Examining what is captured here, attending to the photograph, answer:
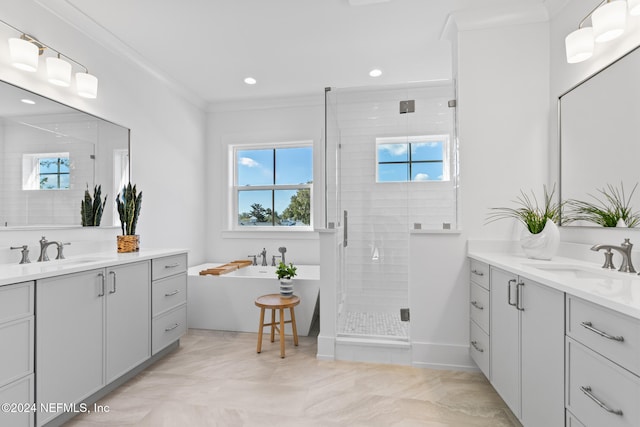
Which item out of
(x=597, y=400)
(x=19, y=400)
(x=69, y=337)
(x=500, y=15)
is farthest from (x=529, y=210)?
(x=19, y=400)

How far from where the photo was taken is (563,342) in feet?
3.94

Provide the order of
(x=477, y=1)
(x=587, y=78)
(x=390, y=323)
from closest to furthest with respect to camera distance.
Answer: (x=587, y=78), (x=477, y=1), (x=390, y=323)

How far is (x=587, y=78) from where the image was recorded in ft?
6.21

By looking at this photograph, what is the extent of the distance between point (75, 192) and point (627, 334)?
3069mm

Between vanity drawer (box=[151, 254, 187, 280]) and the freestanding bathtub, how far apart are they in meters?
0.54

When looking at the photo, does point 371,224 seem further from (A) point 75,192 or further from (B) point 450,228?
(A) point 75,192

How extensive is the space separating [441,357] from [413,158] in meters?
1.56

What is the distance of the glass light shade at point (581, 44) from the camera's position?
1.77 m

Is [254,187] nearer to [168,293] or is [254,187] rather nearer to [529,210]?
[168,293]

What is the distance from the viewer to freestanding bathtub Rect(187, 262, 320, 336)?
9.74ft

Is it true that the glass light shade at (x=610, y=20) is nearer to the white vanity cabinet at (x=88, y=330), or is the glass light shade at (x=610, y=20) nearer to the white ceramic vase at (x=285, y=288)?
the white ceramic vase at (x=285, y=288)

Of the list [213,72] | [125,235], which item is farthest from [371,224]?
[213,72]

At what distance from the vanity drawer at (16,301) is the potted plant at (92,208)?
1.12 m

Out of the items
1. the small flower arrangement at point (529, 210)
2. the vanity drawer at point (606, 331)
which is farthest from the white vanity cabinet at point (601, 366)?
the small flower arrangement at point (529, 210)
